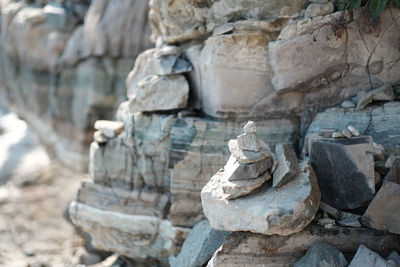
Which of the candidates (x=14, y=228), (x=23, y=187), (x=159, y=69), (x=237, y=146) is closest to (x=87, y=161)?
(x=23, y=187)

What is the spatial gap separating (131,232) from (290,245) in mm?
1911

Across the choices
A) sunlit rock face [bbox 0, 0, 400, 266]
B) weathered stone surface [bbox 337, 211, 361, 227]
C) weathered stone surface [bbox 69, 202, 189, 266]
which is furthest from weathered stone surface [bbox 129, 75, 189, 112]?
weathered stone surface [bbox 337, 211, 361, 227]

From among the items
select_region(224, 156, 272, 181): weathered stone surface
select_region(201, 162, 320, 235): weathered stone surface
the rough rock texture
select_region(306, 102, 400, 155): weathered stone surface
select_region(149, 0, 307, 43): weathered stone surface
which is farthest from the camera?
the rough rock texture

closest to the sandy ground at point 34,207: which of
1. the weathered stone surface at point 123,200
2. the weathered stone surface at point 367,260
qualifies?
the weathered stone surface at point 123,200

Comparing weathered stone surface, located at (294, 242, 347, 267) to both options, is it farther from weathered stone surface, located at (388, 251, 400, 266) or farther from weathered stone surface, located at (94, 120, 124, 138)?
weathered stone surface, located at (94, 120, 124, 138)

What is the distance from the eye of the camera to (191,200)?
3.50 m

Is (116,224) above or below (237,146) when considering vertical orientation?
below

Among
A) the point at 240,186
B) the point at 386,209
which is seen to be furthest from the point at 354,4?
the point at 240,186

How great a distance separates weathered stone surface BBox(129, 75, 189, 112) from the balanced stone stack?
48.6 inches

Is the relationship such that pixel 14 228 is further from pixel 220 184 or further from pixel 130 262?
pixel 220 184

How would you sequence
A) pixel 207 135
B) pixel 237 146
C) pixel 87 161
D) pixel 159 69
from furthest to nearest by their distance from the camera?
1. pixel 87 161
2. pixel 159 69
3. pixel 207 135
4. pixel 237 146

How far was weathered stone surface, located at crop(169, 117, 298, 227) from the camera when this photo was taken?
3.30 meters

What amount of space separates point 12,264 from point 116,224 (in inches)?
75.7

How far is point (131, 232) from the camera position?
3.82m
